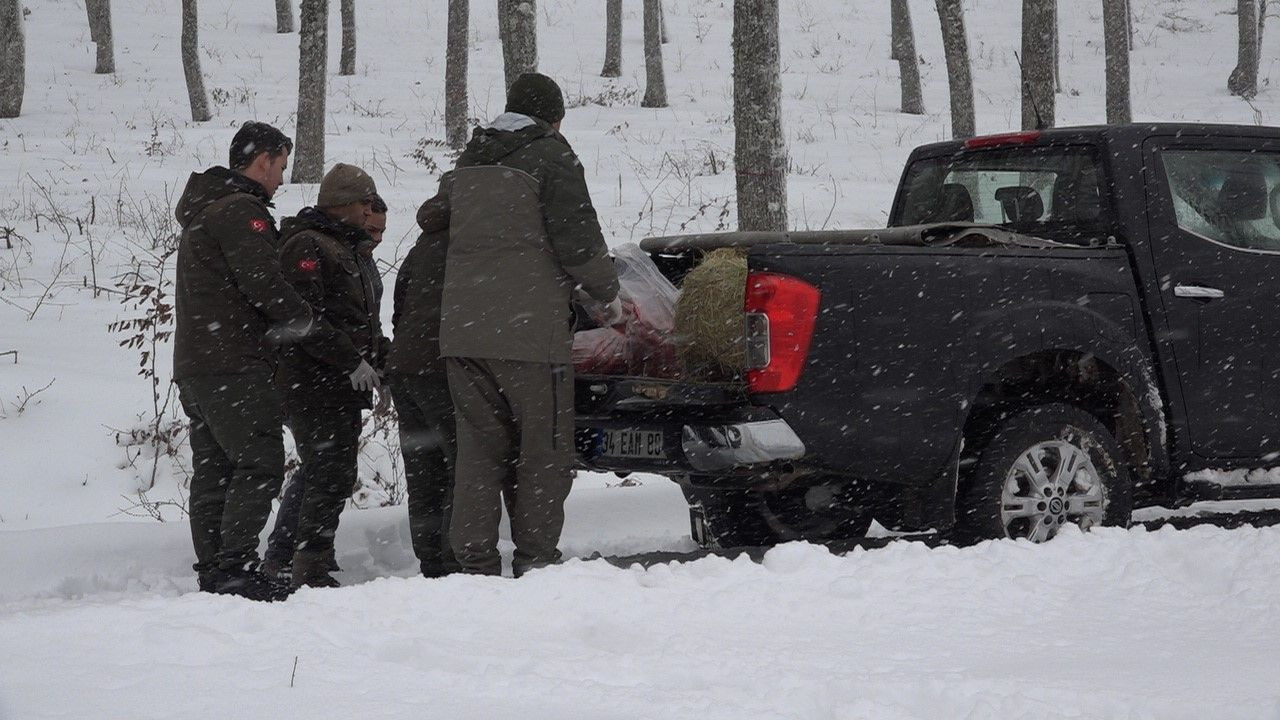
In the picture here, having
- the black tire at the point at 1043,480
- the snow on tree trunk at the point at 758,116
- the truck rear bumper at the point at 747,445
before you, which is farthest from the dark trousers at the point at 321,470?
the snow on tree trunk at the point at 758,116

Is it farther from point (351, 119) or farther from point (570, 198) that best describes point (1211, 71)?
point (570, 198)

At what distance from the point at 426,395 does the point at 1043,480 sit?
262 cm

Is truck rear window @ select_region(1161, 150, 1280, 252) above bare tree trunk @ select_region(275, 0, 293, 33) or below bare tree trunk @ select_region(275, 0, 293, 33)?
below

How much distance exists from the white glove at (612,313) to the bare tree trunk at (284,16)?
1161 inches

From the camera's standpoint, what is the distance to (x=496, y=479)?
195 inches

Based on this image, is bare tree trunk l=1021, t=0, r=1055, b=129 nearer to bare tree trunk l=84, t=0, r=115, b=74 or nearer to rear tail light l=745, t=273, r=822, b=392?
rear tail light l=745, t=273, r=822, b=392

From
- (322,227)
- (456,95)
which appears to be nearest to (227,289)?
(322,227)

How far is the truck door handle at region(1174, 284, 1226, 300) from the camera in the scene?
5469 millimetres

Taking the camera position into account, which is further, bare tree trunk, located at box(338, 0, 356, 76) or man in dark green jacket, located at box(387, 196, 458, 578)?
bare tree trunk, located at box(338, 0, 356, 76)

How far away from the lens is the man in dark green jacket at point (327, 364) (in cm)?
569

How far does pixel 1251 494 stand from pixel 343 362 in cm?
414

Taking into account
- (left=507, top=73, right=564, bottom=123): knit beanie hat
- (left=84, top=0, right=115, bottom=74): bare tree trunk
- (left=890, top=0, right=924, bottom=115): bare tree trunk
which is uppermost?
(left=84, top=0, right=115, bottom=74): bare tree trunk

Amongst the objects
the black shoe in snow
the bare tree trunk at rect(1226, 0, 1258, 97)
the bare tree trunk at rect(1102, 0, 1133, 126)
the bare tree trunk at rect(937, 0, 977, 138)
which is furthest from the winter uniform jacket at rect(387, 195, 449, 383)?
the bare tree trunk at rect(1226, 0, 1258, 97)

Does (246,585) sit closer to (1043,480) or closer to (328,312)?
(328,312)
